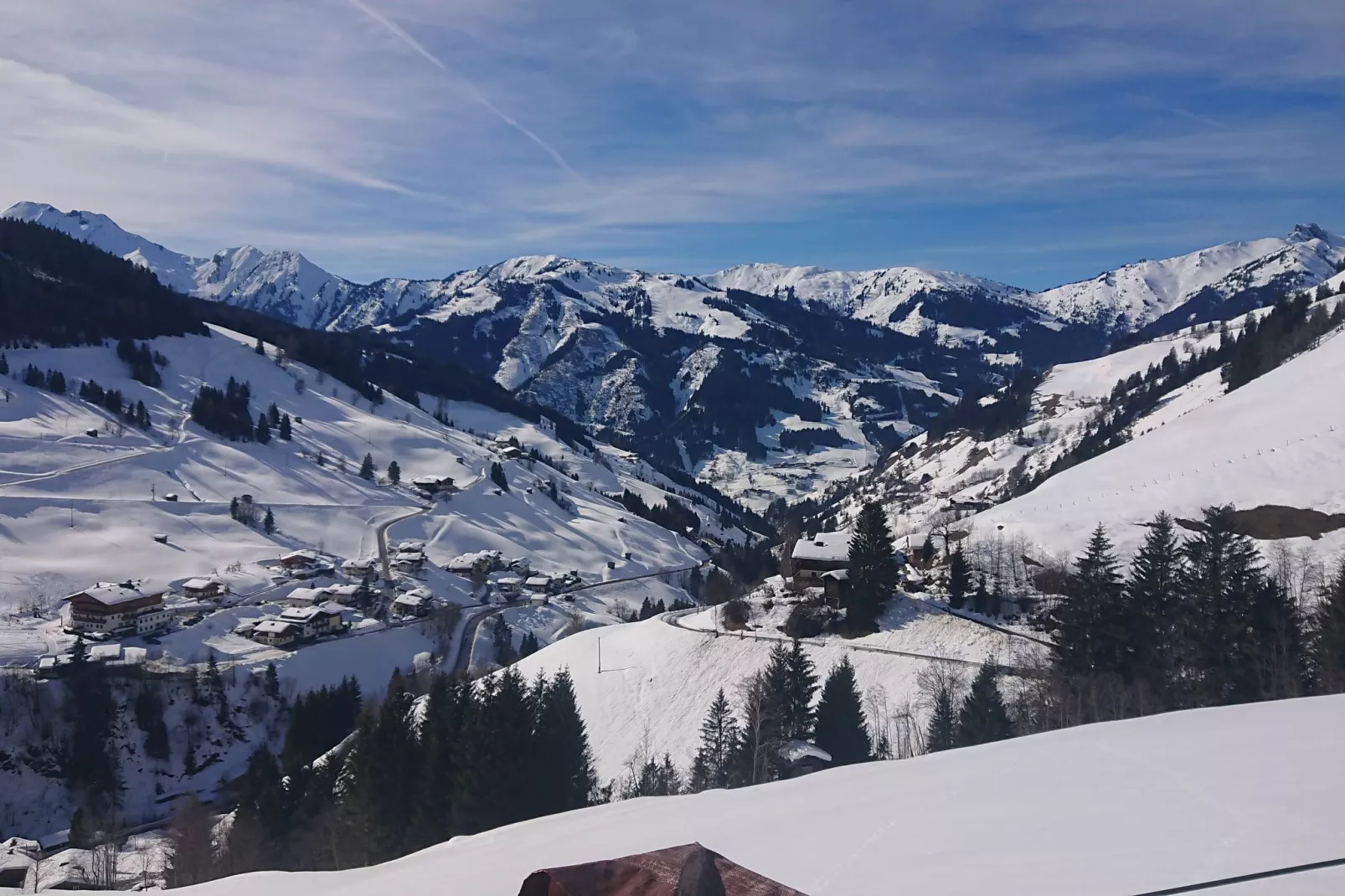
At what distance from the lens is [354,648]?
62.2 m

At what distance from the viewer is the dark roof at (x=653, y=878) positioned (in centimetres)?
419

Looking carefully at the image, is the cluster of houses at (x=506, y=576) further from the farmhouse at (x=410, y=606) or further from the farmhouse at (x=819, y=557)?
the farmhouse at (x=819, y=557)

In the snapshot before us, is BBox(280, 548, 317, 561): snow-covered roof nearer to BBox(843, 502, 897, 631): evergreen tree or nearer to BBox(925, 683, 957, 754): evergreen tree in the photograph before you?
BBox(843, 502, 897, 631): evergreen tree

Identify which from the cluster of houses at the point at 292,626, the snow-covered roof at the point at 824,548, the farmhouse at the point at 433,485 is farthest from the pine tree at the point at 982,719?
the farmhouse at the point at 433,485

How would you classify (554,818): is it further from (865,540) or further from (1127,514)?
(1127,514)

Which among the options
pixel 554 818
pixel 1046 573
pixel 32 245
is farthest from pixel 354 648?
pixel 32 245

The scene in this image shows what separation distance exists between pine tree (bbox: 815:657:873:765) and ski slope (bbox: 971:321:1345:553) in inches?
1026

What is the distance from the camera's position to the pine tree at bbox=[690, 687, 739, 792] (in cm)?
2512

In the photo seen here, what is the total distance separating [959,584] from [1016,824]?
1365 inches

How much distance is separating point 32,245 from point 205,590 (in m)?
110

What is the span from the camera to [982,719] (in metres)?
24.2

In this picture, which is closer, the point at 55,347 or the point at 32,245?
the point at 55,347

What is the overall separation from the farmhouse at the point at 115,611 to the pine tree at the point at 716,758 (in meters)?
49.2

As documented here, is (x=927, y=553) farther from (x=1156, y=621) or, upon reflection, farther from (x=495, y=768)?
(x=495, y=768)
